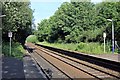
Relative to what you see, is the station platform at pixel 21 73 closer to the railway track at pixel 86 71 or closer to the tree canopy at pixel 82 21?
the railway track at pixel 86 71

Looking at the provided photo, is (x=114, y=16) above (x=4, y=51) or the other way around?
above

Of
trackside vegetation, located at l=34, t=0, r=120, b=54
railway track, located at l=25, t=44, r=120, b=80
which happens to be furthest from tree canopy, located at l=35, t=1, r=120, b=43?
railway track, located at l=25, t=44, r=120, b=80

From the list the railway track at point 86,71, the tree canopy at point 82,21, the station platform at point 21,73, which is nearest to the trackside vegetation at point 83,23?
the tree canopy at point 82,21

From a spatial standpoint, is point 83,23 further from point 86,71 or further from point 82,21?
point 86,71

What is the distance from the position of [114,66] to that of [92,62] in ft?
18.6

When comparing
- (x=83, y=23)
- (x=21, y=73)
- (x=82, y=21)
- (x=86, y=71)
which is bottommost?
(x=86, y=71)

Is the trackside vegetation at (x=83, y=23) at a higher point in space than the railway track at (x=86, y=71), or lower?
higher

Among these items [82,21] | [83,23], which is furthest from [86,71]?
[82,21]

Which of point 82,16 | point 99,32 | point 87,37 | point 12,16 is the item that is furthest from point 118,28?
point 82,16

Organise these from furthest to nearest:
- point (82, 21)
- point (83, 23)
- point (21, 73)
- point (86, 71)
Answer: point (82, 21) < point (83, 23) < point (86, 71) < point (21, 73)

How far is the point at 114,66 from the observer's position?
1928cm

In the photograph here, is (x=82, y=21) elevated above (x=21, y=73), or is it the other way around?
(x=82, y=21)

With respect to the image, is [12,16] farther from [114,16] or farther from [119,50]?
[114,16]

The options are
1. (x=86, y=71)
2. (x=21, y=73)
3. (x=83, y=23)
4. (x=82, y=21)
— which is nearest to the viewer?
(x=21, y=73)
